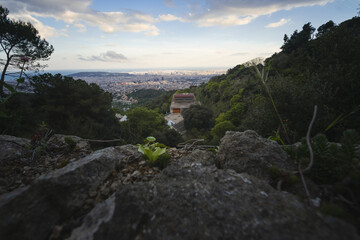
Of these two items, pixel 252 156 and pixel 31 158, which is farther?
pixel 31 158

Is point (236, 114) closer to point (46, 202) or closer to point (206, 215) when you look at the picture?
point (206, 215)

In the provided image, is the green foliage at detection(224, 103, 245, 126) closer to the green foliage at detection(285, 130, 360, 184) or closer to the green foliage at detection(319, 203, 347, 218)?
Answer: the green foliage at detection(285, 130, 360, 184)

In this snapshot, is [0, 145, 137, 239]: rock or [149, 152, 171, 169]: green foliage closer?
[0, 145, 137, 239]: rock

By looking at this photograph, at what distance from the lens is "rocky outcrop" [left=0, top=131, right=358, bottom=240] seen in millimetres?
982

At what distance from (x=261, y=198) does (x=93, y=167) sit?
1.88 metres

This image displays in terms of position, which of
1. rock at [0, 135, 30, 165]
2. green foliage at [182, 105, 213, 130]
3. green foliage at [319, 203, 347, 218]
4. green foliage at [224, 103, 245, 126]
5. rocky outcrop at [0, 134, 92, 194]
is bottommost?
green foliage at [182, 105, 213, 130]

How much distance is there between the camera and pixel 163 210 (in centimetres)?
120

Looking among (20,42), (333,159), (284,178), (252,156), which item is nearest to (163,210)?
(284,178)

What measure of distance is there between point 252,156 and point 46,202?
7.94ft

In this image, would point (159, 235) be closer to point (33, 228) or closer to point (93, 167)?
point (33, 228)

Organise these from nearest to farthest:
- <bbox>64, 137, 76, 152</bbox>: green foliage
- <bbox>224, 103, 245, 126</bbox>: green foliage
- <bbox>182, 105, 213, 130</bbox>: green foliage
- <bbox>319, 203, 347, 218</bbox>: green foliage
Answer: <bbox>319, 203, 347, 218</bbox>: green foliage
<bbox>64, 137, 76, 152</bbox>: green foliage
<bbox>224, 103, 245, 126</bbox>: green foliage
<bbox>182, 105, 213, 130</bbox>: green foliage

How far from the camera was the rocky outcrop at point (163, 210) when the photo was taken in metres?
0.98

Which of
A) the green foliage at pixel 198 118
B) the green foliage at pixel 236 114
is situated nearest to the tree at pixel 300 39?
the green foliage at pixel 236 114

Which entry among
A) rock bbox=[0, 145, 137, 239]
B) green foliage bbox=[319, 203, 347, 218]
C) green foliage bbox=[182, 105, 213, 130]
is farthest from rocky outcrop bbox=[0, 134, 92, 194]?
green foliage bbox=[182, 105, 213, 130]
